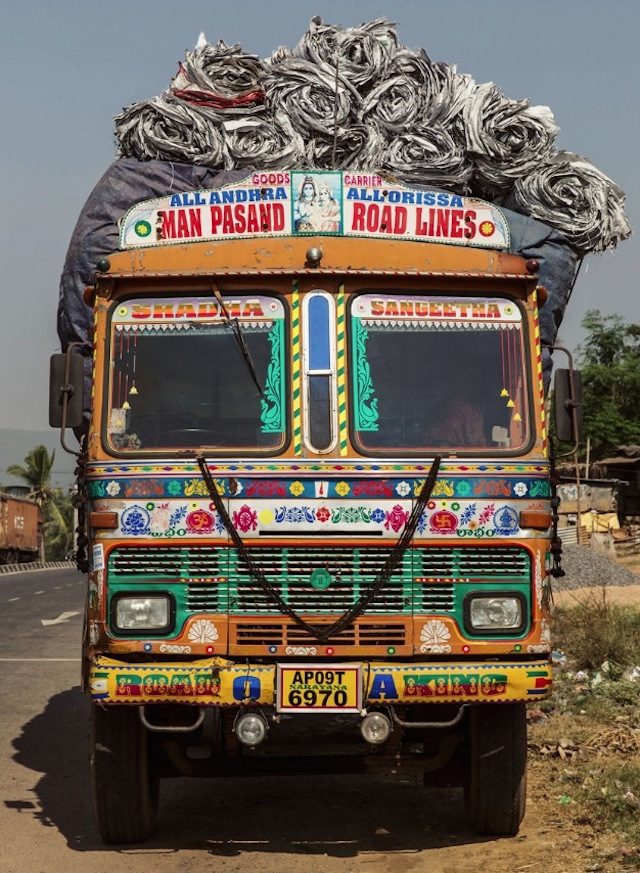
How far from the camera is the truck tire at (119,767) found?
19.5ft

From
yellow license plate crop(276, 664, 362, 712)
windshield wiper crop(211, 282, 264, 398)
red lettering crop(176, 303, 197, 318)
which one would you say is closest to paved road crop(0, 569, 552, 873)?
yellow license plate crop(276, 664, 362, 712)

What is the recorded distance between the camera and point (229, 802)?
23.7ft

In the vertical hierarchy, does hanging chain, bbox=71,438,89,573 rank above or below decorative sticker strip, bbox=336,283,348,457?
below

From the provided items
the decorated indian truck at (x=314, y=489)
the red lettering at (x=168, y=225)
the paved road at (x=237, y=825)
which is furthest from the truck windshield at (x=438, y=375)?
the paved road at (x=237, y=825)

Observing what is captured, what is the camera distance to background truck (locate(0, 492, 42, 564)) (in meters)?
48.2

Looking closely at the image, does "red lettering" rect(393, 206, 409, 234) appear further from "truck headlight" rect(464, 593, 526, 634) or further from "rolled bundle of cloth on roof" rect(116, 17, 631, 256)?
"truck headlight" rect(464, 593, 526, 634)

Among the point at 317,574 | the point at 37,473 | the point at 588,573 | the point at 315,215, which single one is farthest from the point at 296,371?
the point at 37,473

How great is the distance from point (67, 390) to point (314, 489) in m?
1.27

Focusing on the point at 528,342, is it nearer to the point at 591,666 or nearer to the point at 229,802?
the point at 229,802

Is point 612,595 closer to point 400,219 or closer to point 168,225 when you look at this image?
point 400,219

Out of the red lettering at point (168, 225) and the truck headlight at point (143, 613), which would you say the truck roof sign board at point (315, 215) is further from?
the truck headlight at point (143, 613)

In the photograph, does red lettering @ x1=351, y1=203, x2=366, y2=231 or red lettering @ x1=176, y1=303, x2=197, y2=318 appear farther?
red lettering @ x1=351, y1=203, x2=366, y2=231

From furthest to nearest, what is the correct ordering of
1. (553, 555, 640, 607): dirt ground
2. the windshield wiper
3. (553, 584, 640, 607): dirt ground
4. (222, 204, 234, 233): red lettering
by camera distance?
(553, 584, 640, 607): dirt ground < (553, 555, 640, 607): dirt ground < (222, 204, 234, 233): red lettering < the windshield wiper

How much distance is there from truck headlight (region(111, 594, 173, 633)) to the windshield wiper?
3.52 feet
